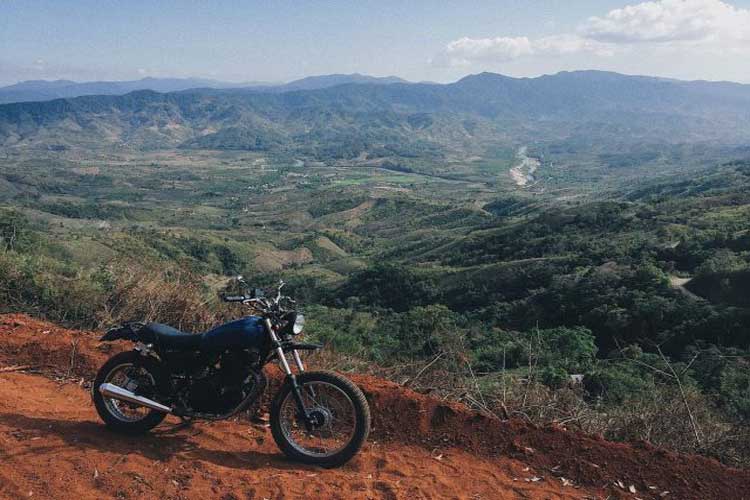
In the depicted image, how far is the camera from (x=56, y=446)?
3.86m

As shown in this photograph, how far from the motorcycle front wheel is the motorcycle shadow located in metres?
0.13

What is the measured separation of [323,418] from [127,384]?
1.67 metres

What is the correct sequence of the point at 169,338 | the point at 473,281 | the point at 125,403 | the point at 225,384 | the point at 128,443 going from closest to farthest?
the point at 128,443 < the point at 225,384 < the point at 169,338 < the point at 125,403 < the point at 473,281

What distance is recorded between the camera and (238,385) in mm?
4145

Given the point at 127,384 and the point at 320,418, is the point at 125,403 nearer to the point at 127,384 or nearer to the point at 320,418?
the point at 127,384

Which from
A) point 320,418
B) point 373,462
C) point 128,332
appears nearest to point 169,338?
point 128,332

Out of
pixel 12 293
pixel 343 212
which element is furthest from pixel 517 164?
pixel 12 293

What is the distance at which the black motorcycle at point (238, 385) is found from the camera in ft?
12.9

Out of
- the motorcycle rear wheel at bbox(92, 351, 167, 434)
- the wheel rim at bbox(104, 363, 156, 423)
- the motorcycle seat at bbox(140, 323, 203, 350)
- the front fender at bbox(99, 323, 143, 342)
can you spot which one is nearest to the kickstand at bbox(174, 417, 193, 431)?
the motorcycle rear wheel at bbox(92, 351, 167, 434)

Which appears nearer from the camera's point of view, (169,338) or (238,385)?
(238,385)

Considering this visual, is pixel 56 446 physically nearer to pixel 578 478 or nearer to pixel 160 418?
pixel 160 418

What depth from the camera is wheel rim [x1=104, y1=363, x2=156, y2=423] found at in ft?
14.1

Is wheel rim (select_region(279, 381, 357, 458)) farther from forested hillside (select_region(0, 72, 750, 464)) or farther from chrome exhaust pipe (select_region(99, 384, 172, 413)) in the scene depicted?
forested hillside (select_region(0, 72, 750, 464))

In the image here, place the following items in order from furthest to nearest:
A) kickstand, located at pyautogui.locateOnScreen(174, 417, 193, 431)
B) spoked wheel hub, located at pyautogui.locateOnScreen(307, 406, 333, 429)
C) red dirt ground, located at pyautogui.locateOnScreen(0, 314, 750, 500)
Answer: kickstand, located at pyautogui.locateOnScreen(174, 417, 193, 431), spoked wheel hub, located at pyautogui.locateOnScreen(307, 406, 333, 429), red dirt ground, located at pyautogui.locateOnScreen(0, 314, 750, 500)
